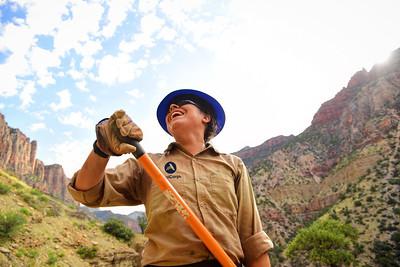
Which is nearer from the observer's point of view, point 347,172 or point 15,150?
point 347,172

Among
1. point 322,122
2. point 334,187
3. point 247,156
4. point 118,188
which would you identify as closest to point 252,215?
point 118,188

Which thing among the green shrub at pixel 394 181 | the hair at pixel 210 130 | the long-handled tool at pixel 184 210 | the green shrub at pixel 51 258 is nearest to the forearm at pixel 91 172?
the long-handled tool at pixel 184 210

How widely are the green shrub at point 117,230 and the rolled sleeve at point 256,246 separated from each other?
16863mm

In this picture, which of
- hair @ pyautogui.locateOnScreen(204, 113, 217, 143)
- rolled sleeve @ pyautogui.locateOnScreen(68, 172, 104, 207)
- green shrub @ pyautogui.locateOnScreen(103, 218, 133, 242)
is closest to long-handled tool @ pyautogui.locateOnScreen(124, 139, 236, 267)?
rolled sleeve @ pyautogui.locateOnScreen(68, 172, 104, 207)

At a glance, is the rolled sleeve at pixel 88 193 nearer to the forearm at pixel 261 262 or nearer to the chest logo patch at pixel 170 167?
the chest logo patch at pixel 170 167

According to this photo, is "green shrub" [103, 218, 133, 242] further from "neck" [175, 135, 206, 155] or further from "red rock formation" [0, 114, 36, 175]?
"red rock formation" [0, 114, 36, 175]

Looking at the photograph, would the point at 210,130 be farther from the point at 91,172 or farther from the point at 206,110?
the point at 91,172

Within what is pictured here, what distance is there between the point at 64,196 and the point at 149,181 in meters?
126

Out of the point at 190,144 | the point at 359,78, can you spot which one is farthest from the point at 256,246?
the point at 359,78

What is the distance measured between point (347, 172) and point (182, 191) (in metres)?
69.0

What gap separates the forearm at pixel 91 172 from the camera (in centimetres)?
210

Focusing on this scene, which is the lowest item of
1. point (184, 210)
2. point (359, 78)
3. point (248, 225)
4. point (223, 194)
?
point (248, 225)

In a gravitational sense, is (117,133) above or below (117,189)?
above

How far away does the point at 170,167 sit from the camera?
2.41m
